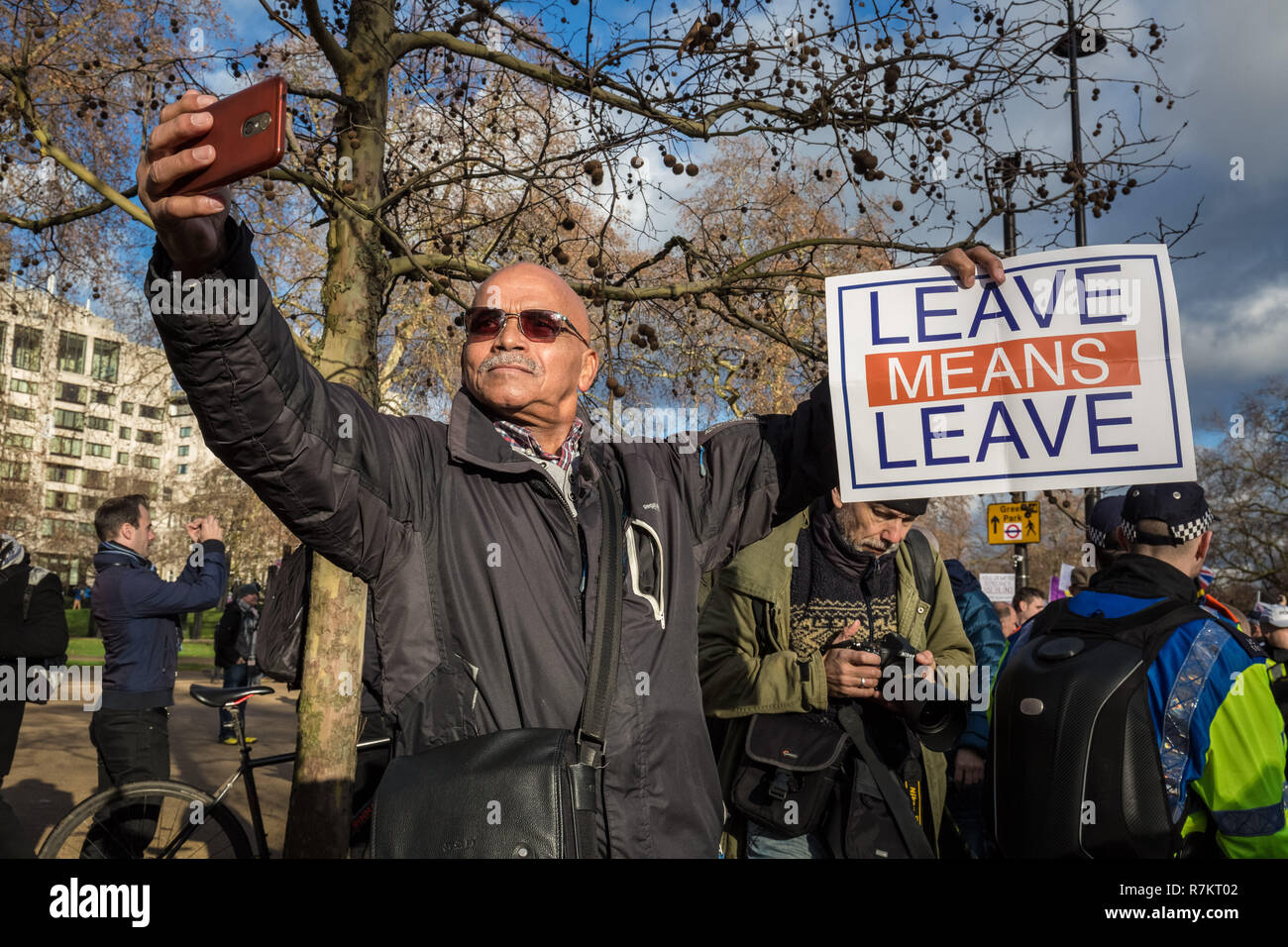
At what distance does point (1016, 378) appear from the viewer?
2.50 metres

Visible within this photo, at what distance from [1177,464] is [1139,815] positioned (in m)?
0.97

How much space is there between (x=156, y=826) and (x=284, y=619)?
4.02m

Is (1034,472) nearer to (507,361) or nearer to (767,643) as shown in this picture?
(507,361)

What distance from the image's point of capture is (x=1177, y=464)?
2.36m

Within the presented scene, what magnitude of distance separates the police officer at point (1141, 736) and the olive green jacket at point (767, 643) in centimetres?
68

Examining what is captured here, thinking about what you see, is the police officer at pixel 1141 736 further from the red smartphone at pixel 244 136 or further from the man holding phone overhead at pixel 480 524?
the red smartphone at pixel 244 136

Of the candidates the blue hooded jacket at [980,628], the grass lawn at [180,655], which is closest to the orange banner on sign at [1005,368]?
the blue hooded jacket at [980,628]

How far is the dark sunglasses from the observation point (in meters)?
2.50

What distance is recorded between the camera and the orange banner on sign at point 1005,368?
2434 millimetres

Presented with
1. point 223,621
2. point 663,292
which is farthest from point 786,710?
point 223,621

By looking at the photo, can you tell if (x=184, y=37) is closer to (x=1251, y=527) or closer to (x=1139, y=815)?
(x=1139, y=815)

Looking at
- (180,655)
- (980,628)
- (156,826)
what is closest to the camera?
(980,628)
